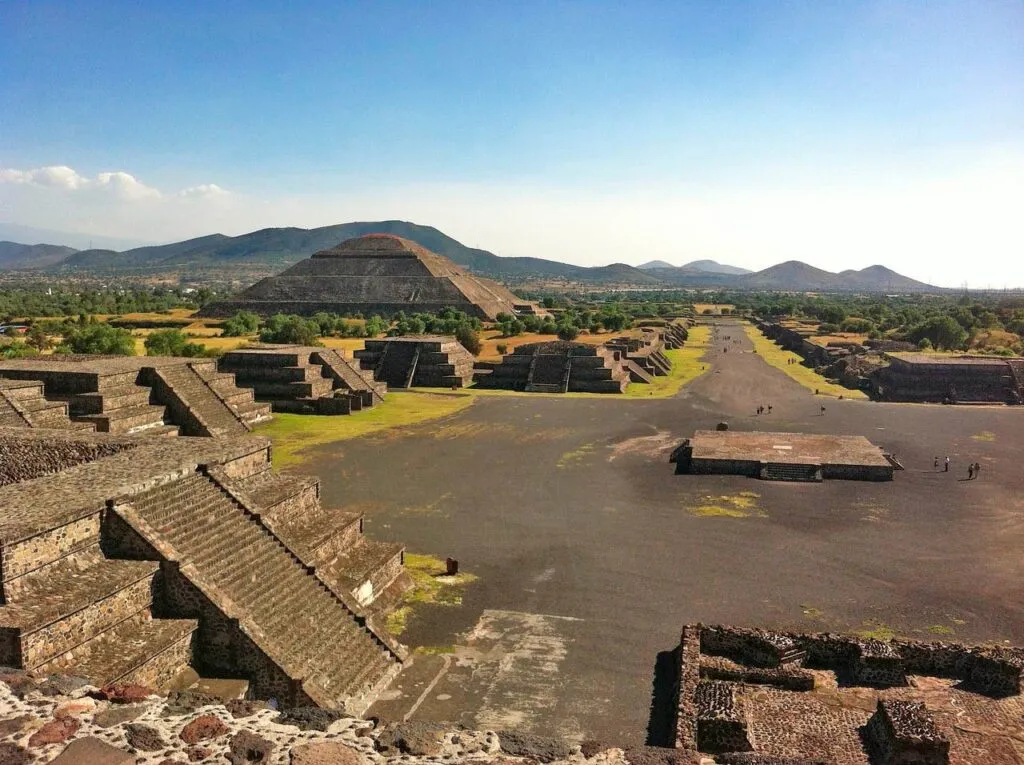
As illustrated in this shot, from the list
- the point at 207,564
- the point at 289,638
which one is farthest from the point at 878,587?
the point at 207,564

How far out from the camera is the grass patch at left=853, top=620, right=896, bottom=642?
612 inches

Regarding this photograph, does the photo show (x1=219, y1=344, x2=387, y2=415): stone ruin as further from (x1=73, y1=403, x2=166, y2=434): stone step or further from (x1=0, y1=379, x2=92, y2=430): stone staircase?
(x1=0, y1=379, x2=92, y2=430): stone staircase

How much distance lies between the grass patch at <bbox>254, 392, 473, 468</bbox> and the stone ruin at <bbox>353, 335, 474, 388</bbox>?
4.50m

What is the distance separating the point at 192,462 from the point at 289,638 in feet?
15.4

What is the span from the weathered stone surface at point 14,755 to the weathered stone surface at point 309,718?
2.35 metres

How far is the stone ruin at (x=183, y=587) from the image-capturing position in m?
11.2

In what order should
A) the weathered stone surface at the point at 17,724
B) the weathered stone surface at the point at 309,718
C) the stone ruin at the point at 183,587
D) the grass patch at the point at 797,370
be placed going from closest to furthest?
the weathered stone surface at the point at 17,724 → the weathered stone surface at the point at 309,718 → the stone ruin at the point at 183,587 → the grass patch at the point at 797,370

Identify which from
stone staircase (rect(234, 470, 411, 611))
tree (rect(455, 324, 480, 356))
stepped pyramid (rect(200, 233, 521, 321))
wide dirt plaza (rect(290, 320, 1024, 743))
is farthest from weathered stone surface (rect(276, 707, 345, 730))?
stepped pyramid (rect(200, 233, 521, 321))

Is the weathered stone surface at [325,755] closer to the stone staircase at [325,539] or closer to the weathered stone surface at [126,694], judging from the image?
the weathered stone surface at [126,694]

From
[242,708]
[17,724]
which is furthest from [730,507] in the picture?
[17,724]

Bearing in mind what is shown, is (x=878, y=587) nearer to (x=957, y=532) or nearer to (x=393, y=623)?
(x=957, y=532)

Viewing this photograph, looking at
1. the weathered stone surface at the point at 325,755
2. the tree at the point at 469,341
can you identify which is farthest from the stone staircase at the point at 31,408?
the tree at the point at 469,341

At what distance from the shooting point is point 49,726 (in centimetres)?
777

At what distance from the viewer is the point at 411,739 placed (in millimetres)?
8031
